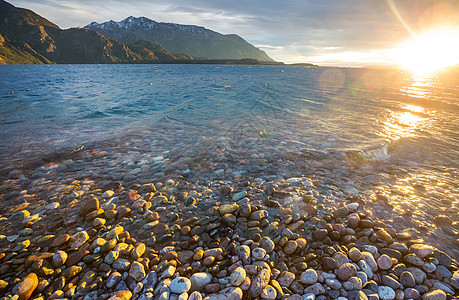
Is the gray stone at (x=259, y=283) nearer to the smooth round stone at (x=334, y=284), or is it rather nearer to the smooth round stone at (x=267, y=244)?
the smooth round stone at (x=267, y=244)

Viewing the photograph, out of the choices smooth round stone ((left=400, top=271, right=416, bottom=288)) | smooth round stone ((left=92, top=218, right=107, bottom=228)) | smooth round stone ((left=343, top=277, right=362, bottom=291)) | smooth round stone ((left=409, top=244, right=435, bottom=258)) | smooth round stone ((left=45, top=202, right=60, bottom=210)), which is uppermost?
smooth round stone ((left=409, top=244, right=435, bottom=258))

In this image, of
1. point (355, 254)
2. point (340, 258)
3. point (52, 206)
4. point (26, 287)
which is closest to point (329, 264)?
point (340, 258)

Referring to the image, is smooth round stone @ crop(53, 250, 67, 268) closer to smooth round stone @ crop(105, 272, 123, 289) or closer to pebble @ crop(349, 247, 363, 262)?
smooth round stone @ crop(105, 272, 123, 289)

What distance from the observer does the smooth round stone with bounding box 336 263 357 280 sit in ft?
9.80

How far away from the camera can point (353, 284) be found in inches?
113

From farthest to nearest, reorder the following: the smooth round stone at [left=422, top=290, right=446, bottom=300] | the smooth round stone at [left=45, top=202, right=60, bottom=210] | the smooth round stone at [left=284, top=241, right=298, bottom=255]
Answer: the smooth round stone at [left=45, top=202, right=60, bottom=210]
the smooth round stone at [left=284, top=241, right=298, bottom=255]
the smooth round stone at [left=422, top=290, right=446, bottom=300]

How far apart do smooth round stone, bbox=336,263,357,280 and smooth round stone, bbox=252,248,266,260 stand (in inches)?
44.3

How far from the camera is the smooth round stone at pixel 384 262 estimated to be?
3.15m

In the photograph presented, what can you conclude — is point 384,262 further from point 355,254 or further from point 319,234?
point 319,234

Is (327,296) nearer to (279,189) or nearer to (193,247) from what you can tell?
(193,247)

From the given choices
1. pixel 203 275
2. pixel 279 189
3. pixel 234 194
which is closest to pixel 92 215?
pixel 203 275

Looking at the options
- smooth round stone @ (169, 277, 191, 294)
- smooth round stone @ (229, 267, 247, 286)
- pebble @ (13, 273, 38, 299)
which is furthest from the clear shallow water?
pebble @ (13, 273, 38, 299)

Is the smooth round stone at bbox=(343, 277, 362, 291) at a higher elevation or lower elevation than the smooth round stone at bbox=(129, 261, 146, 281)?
→ higher

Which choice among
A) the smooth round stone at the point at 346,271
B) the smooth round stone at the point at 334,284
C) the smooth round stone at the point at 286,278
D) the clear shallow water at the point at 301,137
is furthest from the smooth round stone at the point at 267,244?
the clear shallow water at the point at 301,137
